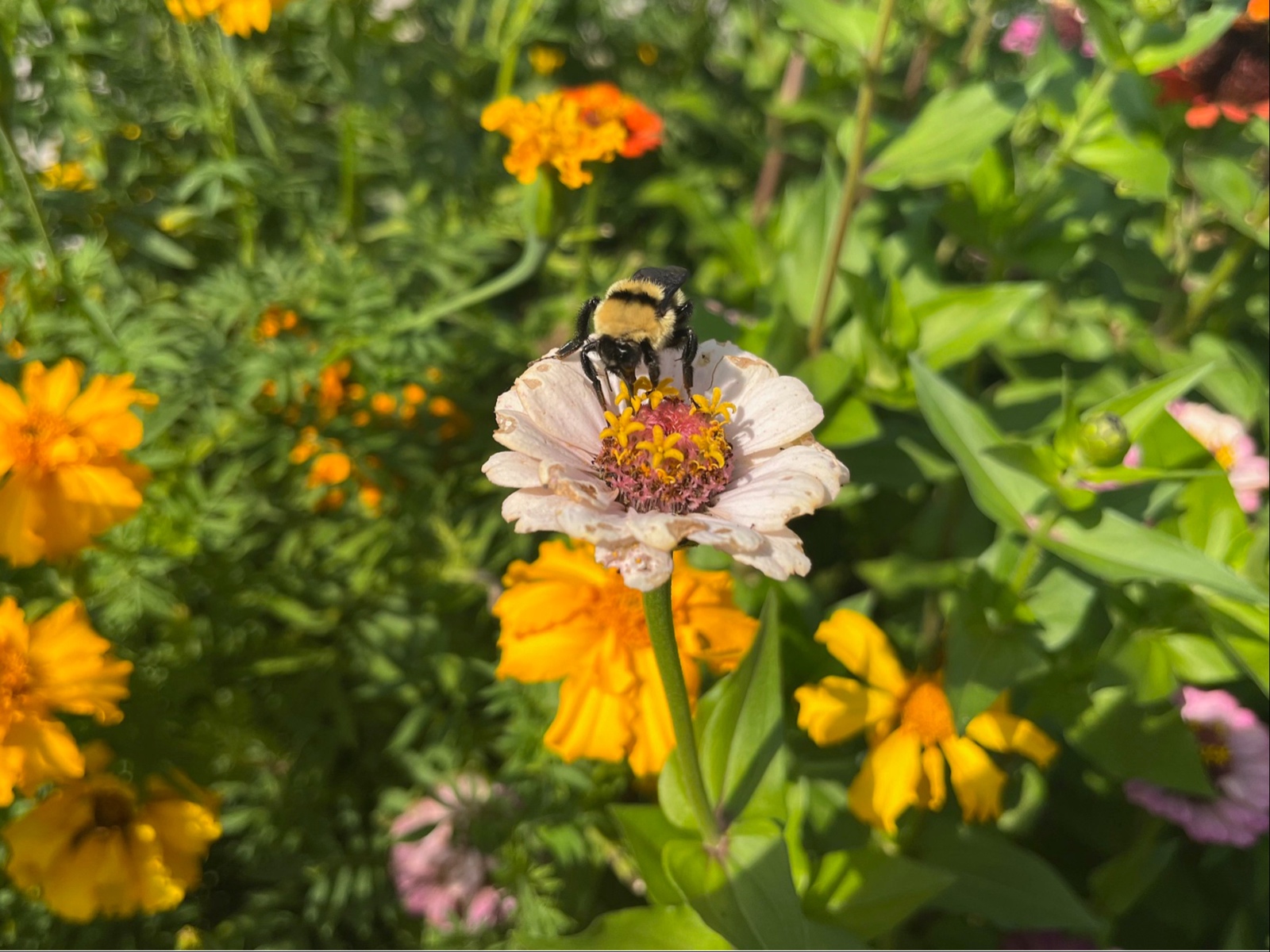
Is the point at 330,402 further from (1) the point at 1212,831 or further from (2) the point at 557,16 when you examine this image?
(1) the point at 1212,831

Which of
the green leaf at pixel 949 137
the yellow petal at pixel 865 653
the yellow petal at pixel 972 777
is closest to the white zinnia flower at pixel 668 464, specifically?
the yellow petal at pixel 865 653

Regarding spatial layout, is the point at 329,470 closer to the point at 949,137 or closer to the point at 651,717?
the point at 651,717

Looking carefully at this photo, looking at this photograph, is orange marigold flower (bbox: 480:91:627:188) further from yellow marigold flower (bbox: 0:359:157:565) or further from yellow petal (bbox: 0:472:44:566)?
yellow petal (bbox: 0:472:44:566)

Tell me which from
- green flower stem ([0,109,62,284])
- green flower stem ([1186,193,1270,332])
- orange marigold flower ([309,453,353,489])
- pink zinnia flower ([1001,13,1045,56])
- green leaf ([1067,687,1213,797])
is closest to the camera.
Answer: green flower stem ([0,109,62,284])

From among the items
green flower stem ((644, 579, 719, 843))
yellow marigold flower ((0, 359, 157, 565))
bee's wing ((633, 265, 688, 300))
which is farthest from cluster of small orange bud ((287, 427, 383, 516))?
green flower stem ((644, 579, 719, 843))

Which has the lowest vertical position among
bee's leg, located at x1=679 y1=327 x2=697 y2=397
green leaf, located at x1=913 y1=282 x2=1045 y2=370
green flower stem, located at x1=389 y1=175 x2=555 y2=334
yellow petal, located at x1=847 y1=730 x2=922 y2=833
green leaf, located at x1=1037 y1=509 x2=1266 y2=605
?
yellow petal, located at x1=847 y1=730 x2=922 y2=833

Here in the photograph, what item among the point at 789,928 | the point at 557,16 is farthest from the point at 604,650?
the point at 557,16
